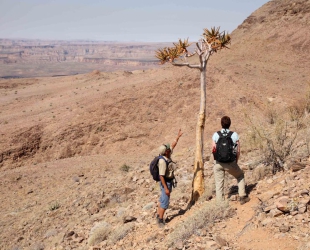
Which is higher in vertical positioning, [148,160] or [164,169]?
[164,169]

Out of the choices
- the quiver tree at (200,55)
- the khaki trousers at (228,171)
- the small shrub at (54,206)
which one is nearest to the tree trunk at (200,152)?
the quiver tree at (200,55)

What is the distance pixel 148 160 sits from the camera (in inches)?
526

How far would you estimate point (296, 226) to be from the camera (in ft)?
14.0

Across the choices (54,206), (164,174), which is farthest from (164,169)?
(54,206)

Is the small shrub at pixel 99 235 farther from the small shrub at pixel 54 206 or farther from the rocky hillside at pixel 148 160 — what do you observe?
the small shrub at pixel 54 206

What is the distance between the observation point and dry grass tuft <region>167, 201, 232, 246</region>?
16.2 ft

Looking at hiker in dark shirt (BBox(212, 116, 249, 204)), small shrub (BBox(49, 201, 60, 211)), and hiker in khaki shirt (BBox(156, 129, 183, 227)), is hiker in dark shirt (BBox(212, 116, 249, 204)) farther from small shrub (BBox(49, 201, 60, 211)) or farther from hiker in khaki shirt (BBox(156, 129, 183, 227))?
small shrub (BBox(49, 201, 60, 211))

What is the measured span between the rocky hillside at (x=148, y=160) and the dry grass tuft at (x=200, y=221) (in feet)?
0.06

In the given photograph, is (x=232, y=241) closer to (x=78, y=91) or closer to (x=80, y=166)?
(x=80, y=166)

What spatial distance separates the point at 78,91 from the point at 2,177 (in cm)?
1379

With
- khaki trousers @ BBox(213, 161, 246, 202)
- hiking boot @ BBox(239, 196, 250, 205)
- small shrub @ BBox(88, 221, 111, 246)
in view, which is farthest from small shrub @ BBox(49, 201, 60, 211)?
hiking boot @ BBox(239, 196, 250, 205)

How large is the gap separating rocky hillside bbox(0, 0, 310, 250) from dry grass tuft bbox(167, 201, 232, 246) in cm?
2

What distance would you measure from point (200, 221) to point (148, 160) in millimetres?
8309

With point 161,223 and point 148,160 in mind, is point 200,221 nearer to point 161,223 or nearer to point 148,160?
point 161,223
